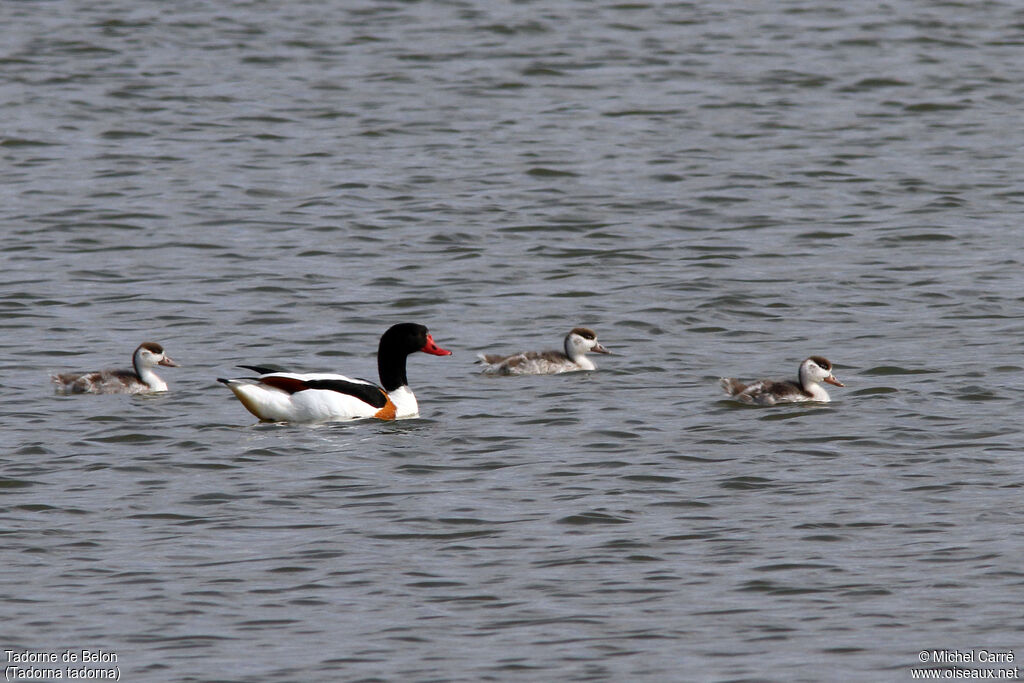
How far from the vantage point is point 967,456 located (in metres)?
13.3

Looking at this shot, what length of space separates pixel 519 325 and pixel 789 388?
4035mm

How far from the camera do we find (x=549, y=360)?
1673 centimetres

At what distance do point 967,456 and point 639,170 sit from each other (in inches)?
497

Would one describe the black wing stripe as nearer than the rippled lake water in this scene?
No

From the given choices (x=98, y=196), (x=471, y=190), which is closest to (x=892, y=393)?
(x=471, y=190)

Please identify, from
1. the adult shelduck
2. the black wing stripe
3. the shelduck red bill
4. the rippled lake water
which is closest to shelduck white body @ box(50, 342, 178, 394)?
the rippled lake water

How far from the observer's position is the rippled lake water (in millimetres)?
10219

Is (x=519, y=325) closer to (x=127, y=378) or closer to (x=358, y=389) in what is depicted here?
(x=358, y=389)

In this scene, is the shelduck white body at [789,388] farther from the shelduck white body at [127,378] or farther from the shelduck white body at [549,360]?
the shelduck white body at [127,378]

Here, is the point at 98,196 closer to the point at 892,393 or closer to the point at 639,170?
the point at 639,170

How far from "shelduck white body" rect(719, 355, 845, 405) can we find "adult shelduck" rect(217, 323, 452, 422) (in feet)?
9.14

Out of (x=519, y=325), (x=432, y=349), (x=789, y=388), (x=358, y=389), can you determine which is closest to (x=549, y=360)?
(x=432, y=349)

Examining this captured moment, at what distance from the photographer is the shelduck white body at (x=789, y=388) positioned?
Answer: 15.1m

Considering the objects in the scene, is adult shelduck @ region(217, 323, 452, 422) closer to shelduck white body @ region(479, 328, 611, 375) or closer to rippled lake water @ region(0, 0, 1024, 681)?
rippled lake water @ region(0, 0, 1024, 681)
